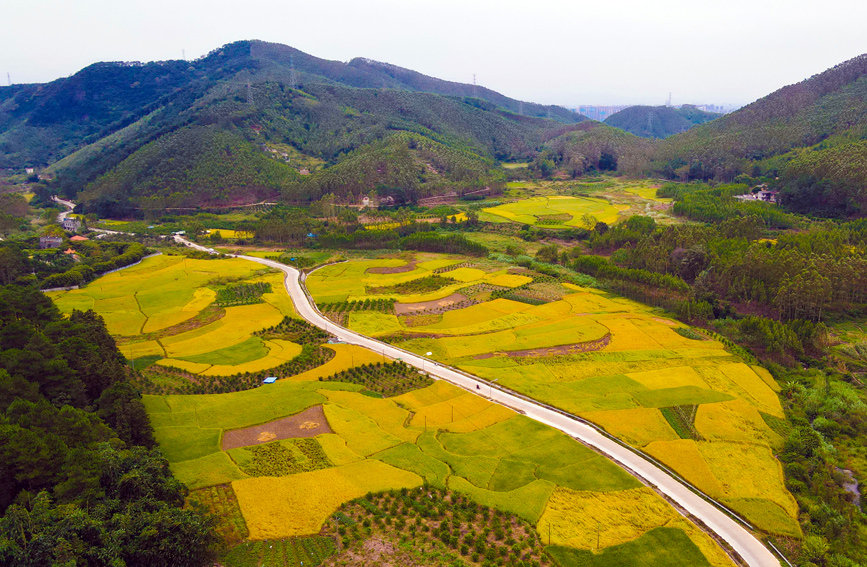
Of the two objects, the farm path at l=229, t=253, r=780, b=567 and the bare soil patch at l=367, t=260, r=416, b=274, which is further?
the bare soil patch at l=367, t=260, r=416, b=274

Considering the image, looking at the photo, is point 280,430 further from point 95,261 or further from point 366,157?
point 366,157

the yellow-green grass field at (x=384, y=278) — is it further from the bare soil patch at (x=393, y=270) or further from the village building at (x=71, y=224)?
the village building at (x=71, y=224)

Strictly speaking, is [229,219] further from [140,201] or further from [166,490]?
[166,490]

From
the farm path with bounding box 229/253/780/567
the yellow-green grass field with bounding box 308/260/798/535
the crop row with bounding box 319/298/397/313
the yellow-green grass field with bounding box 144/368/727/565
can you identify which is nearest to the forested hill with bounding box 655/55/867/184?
the yellow-green grass field with bounding box 308/260/798/535

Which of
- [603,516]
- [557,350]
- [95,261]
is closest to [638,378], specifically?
[557,350]

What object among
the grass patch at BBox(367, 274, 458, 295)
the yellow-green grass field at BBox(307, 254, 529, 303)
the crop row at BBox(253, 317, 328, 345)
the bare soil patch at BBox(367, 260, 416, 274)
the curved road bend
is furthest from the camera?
the bare soil patch at BBox(367, 260, 416, 274)

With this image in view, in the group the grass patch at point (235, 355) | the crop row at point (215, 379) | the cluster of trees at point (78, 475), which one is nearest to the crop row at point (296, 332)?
the grass patch at point (235, 355)

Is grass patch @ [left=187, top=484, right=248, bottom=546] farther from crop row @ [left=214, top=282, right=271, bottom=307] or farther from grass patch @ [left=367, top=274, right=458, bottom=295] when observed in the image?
grass patch @ [left=367, top=274, right=458, bottom=295]
